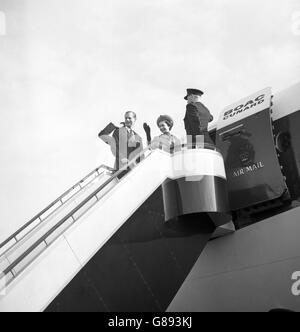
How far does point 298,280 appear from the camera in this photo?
6.32 metres

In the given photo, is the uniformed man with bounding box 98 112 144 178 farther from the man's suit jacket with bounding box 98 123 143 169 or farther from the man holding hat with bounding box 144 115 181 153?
the man holding hat with bounding box 144 115 181 153

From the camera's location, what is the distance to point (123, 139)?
30.3 ft

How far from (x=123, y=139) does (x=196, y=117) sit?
2.14 metres

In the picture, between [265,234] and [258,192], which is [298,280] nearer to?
[265,234]

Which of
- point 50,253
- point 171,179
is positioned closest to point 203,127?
point 171,179

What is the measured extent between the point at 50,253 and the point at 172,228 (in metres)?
2.15

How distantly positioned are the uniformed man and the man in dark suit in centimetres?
179

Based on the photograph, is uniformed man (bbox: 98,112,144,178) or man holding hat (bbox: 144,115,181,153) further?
uniformed man (bbox: 98,112,144,178)

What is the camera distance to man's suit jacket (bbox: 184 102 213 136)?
302 inches

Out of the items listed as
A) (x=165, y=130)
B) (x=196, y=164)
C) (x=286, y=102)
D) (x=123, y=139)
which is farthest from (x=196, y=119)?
(x=123, y=139)

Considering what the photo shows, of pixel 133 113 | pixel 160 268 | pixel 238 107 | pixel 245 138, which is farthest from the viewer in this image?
pixel 133 113

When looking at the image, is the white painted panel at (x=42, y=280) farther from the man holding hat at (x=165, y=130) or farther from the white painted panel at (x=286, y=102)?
the white painted panel at (x=286, y=102)

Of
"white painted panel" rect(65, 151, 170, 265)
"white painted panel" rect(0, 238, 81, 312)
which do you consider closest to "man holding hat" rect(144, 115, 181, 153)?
"white painted panel" rect(65, 151, 170, 265)

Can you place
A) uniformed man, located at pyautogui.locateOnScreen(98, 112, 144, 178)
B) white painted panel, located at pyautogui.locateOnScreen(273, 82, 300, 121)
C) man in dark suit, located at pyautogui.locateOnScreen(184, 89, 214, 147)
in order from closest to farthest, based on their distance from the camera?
white painted panel, located at pyautogui.locateOnScreen(273, 82, 300, 121) < man in dark suit, located at pyautogui.locateOnScreen(184, 89, 214, 147) < uniformed man, located at pyautogui.locateOnScreen(98, 112, 144, 178)
